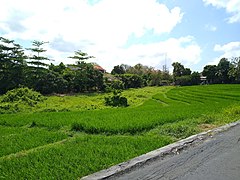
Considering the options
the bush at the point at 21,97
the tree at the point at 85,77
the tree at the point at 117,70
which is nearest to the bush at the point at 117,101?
the bush at the point at 21,97

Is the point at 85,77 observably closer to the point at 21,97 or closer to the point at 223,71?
the point at 21,97

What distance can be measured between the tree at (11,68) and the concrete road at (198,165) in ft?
105

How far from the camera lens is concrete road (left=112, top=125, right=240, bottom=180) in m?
4.75

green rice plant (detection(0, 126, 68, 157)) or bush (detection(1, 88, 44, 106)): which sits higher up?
bush (detection(1, 88, 44, 106))

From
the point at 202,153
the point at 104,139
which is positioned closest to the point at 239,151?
the point at 202,153

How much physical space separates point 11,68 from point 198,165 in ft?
110

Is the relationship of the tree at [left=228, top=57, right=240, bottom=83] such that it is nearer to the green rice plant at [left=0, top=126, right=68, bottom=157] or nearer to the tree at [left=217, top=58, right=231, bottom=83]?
the tree at [left=217, top=58, right=231, bottom=83]

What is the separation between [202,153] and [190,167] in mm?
1278

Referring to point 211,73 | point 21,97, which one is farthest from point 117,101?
point 211,73

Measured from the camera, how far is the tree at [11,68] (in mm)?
34281

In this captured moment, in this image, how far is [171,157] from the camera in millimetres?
6086

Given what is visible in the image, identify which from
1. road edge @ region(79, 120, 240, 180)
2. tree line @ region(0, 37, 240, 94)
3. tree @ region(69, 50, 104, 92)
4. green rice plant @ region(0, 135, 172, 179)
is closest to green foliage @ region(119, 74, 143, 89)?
tree line @ region(0, 37, 240, 94)

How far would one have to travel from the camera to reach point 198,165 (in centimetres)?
540

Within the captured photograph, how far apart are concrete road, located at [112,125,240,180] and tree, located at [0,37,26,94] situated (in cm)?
3210
